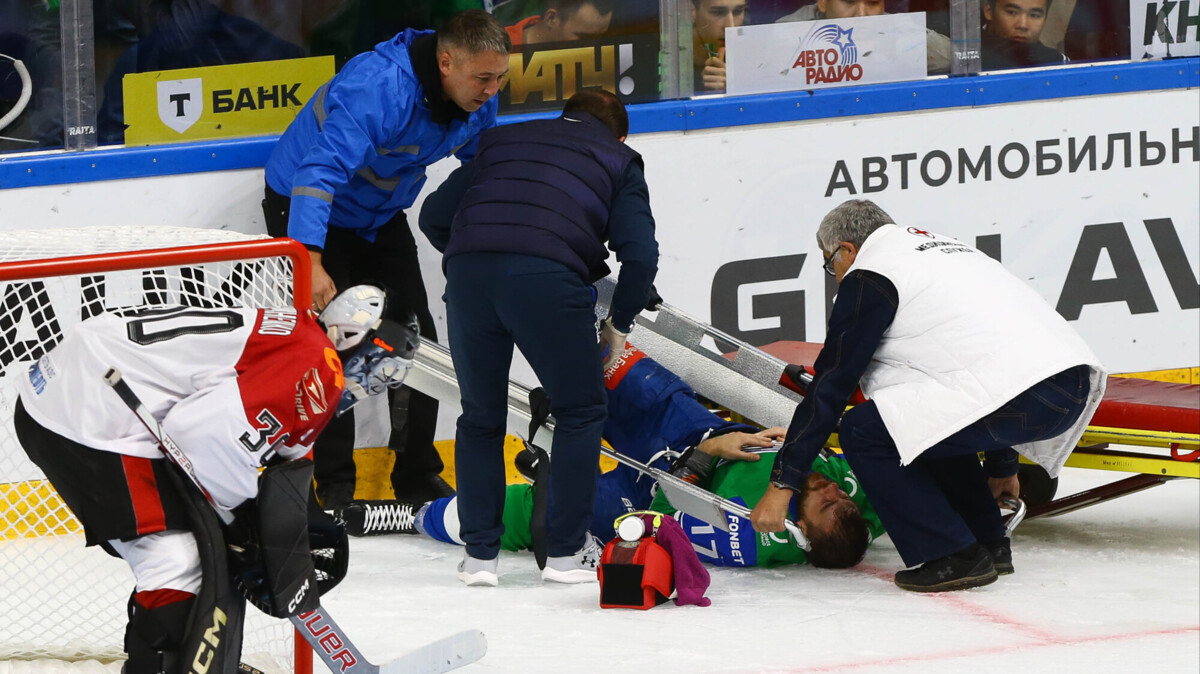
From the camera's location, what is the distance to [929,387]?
3.71 meters

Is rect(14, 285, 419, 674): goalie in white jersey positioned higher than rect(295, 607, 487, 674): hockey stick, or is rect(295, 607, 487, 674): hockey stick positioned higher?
rect(14, 285, 419, 674): goalie in white jersey

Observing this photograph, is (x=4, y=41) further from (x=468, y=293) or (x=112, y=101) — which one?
(x=468, y=293)

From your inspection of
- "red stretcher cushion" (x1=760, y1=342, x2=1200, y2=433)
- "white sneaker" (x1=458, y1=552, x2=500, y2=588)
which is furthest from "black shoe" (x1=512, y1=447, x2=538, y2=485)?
"red stretcher cushion" (x1=760, y1=342, x2=1200, y2=433)

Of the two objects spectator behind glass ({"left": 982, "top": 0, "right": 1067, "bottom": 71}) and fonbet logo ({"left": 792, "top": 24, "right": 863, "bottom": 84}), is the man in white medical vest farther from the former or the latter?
spectator behind glass ({"left": 982, "top": 0, "right": 1067, "bottom": 71})

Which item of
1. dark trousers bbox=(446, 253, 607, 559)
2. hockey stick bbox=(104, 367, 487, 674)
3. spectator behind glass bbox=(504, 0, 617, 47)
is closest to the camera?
hockey stick bbox=(104, 367, 487, 674)

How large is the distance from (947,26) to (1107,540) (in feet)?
6.31

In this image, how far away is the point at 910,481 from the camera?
12.3ft

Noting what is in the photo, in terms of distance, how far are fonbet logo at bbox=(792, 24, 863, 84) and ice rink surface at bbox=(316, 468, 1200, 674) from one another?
170cm

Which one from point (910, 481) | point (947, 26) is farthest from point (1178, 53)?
point (910, 481)

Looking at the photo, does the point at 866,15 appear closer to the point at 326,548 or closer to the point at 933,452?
the point at 933,452

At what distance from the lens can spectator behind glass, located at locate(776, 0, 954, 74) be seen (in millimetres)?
5215

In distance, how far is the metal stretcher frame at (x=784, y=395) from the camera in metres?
4.09

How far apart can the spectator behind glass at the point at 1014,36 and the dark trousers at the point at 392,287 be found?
85.0 inches

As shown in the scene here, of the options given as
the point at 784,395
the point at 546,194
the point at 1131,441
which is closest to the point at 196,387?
the point at 546,194
